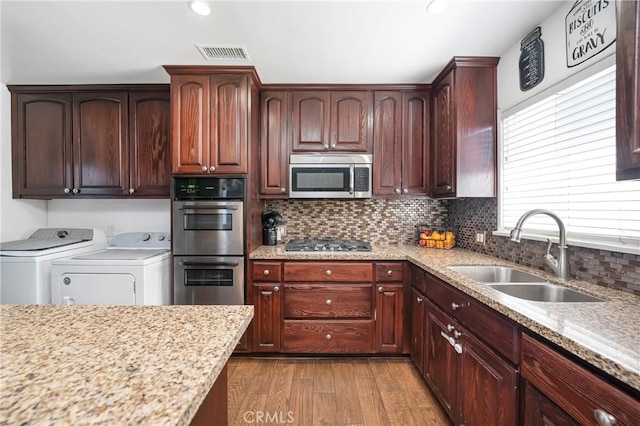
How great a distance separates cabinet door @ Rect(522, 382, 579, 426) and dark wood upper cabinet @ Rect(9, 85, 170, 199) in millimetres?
2798

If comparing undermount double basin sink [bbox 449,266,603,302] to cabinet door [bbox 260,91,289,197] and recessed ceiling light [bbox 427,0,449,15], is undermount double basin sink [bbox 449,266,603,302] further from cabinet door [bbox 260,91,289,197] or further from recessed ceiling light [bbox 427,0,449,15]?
cabinet door [bbox 260,91,289,197]

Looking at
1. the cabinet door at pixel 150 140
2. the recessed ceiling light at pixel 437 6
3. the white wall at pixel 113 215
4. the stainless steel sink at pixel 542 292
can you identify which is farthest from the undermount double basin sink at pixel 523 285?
the white wall at pixel 113 215

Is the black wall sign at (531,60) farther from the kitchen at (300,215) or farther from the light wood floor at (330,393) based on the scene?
the light wood floor at (330,393)

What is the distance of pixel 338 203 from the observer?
282 cm

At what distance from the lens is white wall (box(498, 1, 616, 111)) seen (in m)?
1.42

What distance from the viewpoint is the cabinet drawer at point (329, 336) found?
224cm

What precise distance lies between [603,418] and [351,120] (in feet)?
7.79

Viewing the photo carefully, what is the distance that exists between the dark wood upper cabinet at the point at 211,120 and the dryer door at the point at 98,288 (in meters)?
0.94

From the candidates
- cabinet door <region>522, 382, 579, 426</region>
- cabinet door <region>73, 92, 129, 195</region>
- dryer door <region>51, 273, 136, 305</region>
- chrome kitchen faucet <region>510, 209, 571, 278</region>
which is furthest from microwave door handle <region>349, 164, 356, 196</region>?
cabinet door <region>73, 92, 129, 195</region>

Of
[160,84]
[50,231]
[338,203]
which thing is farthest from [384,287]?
[50,231]

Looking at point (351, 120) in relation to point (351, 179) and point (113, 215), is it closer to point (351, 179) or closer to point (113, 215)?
point (351, 179)

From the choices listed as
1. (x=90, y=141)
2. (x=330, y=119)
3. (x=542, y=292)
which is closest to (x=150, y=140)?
(x=90, y=141)

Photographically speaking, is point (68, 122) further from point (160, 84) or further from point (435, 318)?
point (435, 318)

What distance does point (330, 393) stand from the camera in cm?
189
